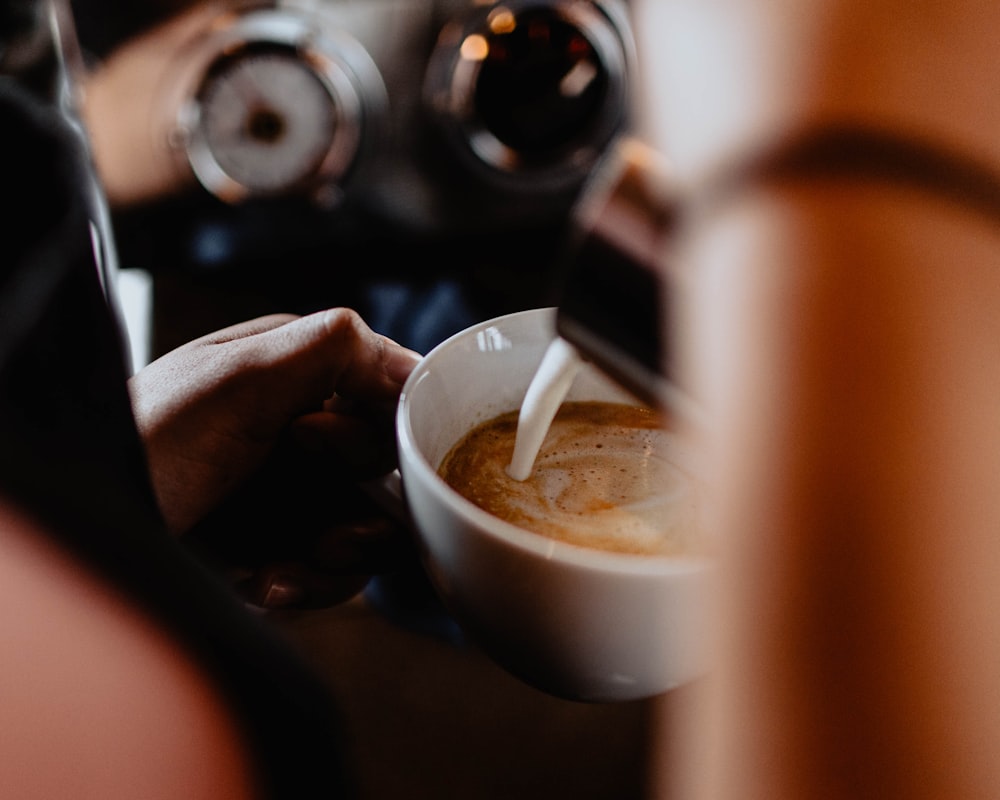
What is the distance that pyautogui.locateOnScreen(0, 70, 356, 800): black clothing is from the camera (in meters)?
0.25

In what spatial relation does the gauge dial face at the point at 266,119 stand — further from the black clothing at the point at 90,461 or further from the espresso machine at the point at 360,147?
the black clothing at the point at 90,461

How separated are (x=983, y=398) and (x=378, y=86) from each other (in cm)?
53

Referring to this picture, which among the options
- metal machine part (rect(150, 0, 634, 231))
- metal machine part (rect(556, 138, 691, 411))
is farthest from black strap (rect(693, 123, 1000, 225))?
metal machine part (rect(150, 0, 634, 231))

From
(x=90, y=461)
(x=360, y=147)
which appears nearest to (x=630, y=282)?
(x=90, y=461)

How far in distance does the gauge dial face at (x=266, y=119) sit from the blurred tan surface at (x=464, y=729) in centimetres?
37

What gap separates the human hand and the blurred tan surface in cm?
5

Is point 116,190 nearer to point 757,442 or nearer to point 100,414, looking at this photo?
point 100,414

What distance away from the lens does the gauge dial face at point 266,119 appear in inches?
23.2

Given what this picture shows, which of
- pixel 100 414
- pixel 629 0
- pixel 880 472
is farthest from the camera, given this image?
pixel 629 0

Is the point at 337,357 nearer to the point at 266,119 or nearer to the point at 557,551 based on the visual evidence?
the point at 557,551

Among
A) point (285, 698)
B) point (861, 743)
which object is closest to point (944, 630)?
point (861, 743)

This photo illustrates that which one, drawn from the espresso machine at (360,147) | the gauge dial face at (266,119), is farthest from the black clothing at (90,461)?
the gauge dial face at (266,119)

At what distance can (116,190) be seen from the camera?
597mm

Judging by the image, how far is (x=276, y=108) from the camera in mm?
624
